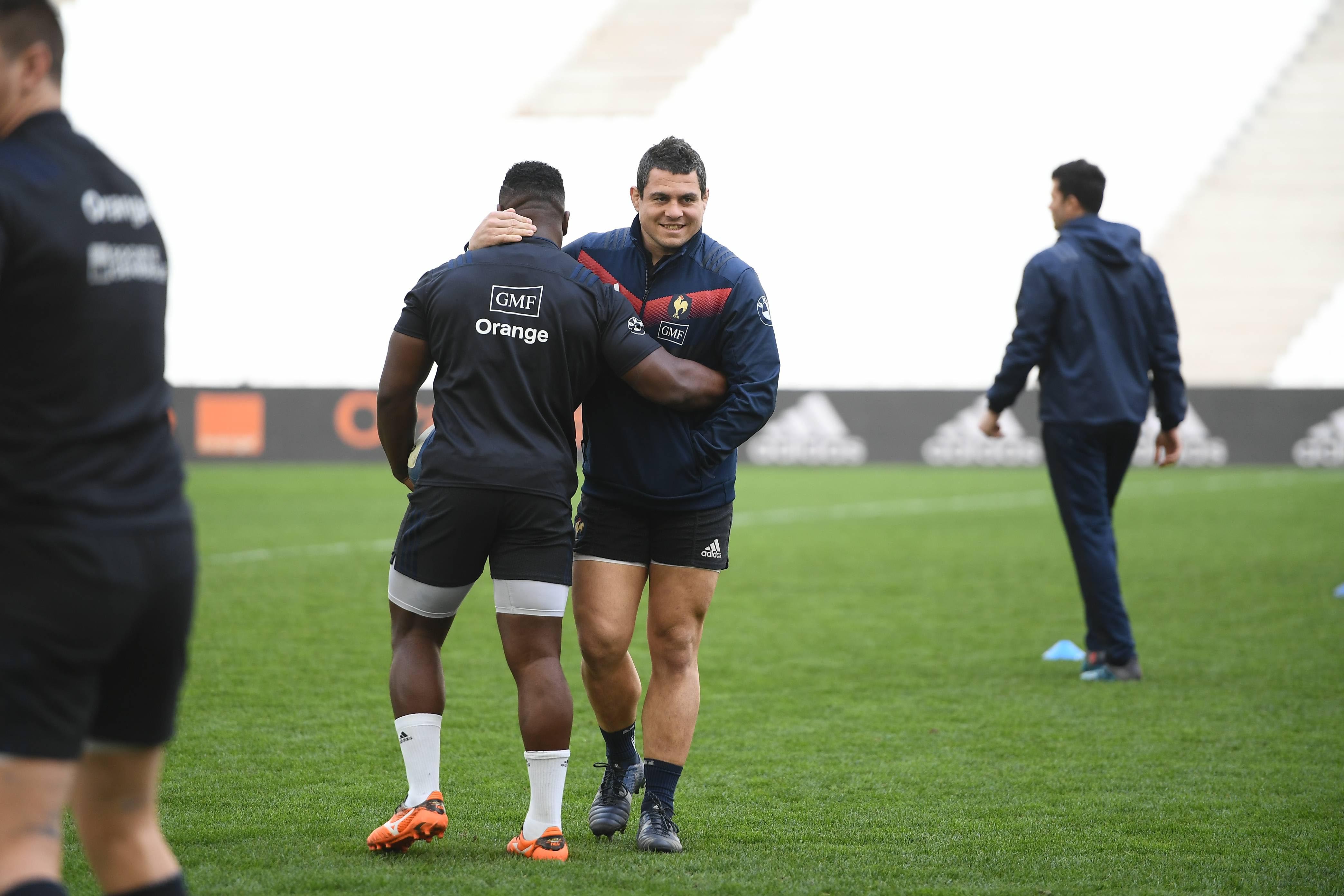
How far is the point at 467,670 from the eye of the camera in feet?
22.4

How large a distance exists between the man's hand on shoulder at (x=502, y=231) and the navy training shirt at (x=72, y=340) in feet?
5.12

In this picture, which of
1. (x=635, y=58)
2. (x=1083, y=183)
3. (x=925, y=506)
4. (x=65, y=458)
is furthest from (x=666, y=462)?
(x=635, y=58)

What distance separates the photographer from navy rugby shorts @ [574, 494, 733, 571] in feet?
13.6

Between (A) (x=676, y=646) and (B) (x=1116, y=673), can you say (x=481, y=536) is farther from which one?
(B) (x=1116, y=673)

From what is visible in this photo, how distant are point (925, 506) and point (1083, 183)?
31.2 ft

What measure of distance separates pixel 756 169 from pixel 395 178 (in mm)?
7616

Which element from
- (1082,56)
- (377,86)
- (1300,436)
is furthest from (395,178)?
(1300,436)

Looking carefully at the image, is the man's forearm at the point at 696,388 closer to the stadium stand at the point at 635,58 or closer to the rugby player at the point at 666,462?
the rugby player at the point at 666,462

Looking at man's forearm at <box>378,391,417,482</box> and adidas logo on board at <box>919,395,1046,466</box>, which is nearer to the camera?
man's forearm at <box>378,391,417,482</box>

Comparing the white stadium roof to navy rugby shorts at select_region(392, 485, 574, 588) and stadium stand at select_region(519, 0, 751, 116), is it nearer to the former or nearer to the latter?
stadium stand at select_region(519, 0, 751, 116)

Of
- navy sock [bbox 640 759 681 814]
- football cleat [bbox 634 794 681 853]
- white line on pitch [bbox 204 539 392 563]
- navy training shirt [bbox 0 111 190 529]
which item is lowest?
white line on pitch [bbox 204 539 392 563]

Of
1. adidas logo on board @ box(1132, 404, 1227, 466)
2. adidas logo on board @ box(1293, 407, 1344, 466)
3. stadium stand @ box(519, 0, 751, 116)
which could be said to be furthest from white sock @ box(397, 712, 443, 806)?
stadium stand @ box(519, 0, 751, 116)

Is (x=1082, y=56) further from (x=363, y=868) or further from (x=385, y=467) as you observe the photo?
(x=363, y=868)

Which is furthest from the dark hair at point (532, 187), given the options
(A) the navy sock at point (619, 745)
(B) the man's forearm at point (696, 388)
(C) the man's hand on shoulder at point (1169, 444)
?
(C) the man's hand on shoulder at point (1169, 444)
